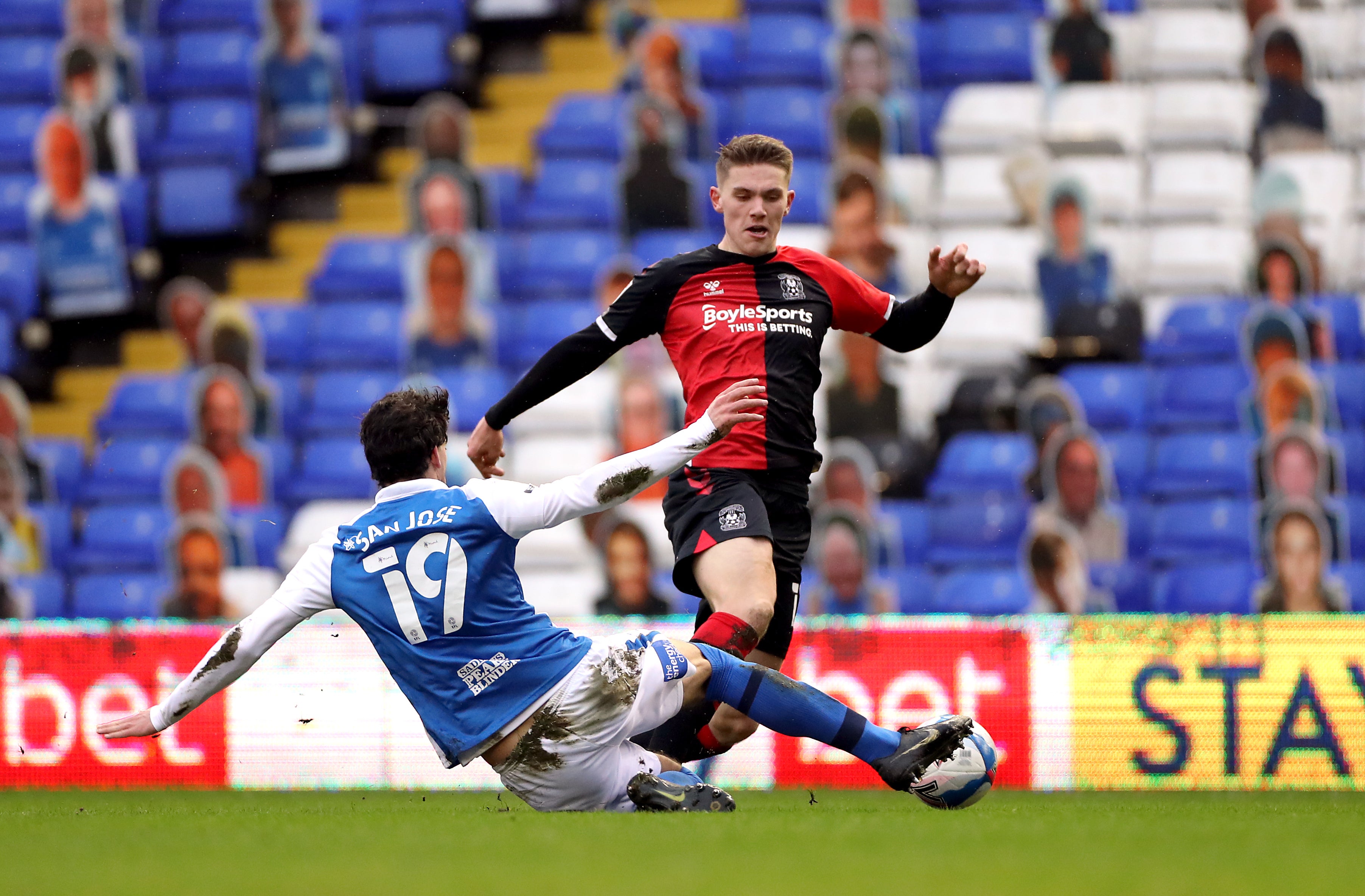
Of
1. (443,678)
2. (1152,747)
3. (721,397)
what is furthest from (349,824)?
(1152,747)

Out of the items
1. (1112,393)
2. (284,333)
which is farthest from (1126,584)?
(284,333)

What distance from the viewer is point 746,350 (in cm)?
495

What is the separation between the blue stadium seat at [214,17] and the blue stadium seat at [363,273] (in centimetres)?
192

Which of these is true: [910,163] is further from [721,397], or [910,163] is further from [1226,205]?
[721,397]

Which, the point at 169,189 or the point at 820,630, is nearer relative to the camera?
the point at 820,630

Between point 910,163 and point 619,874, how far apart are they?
27.2 ft

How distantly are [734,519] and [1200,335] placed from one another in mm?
5904

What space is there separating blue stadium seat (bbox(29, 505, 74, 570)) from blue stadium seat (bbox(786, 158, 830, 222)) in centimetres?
433

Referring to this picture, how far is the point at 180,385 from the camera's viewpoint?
34.6 ft

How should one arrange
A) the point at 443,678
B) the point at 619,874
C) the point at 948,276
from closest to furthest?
1. the point at 619,874
2. the point at 443,678
3. the point at 948,276

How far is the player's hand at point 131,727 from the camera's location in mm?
4102

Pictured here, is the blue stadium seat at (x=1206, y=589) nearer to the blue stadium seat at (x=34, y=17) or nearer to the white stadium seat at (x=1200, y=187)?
the white stadium seat at (x=1200, y=187)

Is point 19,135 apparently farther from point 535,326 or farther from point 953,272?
point 953,272

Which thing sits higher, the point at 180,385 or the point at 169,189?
the point at 169,189
